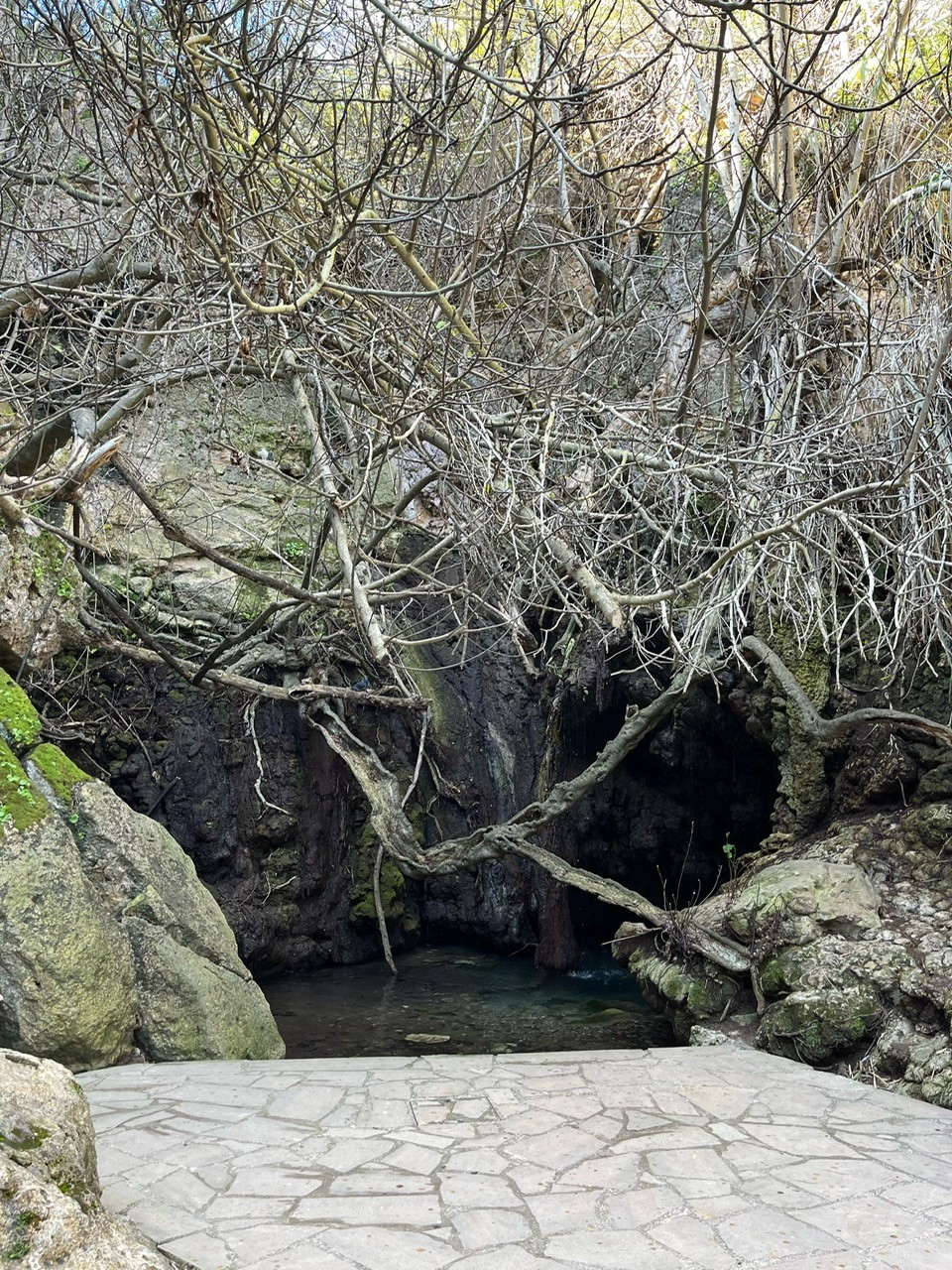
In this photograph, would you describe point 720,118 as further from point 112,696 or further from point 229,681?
point 112,696

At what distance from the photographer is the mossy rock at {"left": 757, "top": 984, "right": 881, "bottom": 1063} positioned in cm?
537

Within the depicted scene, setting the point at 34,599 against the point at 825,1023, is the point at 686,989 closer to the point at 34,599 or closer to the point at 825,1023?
the point at 825,1023

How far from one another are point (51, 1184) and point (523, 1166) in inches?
70.1

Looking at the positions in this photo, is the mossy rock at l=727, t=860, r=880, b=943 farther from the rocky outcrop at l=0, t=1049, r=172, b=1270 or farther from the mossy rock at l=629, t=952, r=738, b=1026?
the rocky outcrop at l=0, t=1049, r=172, b=1270

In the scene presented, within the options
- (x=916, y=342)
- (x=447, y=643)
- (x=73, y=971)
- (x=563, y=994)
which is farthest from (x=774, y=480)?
(x=447, y=643)

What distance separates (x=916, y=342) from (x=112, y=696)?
6.85 metres

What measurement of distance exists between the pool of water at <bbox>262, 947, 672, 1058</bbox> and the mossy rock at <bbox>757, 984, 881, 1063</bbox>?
189 cm

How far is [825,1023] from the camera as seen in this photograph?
543 cm

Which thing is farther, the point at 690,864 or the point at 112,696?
the point at 690,864

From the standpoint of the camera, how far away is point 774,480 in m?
5.56

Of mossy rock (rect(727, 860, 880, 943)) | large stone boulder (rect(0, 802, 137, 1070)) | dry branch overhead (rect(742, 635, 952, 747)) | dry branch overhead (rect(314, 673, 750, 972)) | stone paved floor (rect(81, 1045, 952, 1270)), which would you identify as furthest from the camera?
dry branch overhead (rect(314, 673, 750, 972))

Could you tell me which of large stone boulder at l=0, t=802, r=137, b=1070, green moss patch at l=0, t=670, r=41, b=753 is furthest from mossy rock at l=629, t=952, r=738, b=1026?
green moss patch at l=0, t=670, r=41, b=753

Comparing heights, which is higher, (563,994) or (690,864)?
(690,864)

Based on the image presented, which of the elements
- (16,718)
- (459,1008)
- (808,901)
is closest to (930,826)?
(808,901)
